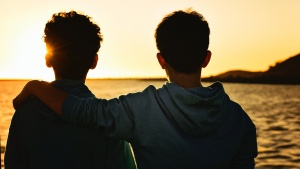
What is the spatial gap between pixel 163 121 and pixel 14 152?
2.93 ft

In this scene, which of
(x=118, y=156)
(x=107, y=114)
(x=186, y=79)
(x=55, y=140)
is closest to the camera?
(x=107, y=114)

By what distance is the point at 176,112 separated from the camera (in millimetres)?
2062

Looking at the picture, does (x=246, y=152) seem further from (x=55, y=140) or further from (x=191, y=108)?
(x=55, y=140)

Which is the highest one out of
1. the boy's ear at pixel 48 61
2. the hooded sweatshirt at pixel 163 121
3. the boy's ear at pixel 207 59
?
the boy's ear at pixel 207 59

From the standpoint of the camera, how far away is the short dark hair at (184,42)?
6.94ft

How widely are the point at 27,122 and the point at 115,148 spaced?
0.50m

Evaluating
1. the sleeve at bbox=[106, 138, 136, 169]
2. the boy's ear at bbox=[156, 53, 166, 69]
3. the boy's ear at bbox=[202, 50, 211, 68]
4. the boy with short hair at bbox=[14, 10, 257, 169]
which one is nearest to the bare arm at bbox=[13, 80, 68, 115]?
the boy with short hair at bbox=[14, 10, 257, 169]

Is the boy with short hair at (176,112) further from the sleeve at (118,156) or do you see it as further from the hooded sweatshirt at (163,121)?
the sleeve at (118,156)

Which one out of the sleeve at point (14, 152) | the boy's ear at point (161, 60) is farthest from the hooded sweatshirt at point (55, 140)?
the boy's ear at point (161, 60)

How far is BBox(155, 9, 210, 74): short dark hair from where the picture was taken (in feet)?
6.94

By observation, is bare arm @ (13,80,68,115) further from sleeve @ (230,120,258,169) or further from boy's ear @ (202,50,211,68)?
sleeve @ (230,120,258,169)

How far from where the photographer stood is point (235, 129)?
86.0 inches

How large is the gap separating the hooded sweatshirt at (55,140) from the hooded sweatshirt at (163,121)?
0.19 meters

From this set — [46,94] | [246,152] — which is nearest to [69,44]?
[46,94]
